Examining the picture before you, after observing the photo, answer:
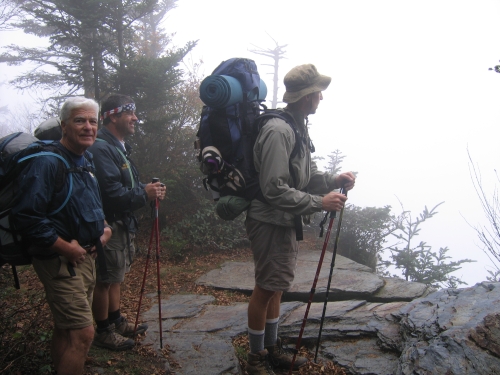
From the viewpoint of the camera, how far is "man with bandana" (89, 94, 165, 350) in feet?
10.8

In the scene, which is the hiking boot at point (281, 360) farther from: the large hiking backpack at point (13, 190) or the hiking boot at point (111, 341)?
the large hiking backpack at point (13, 190)

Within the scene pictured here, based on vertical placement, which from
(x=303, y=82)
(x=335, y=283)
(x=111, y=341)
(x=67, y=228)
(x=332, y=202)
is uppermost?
(x=303, y=82)

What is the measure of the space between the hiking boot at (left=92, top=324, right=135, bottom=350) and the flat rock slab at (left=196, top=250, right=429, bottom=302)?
2.66m

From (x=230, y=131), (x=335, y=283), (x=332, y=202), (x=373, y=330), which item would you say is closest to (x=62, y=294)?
(x=230, y=131)

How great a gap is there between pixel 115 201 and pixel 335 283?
147 inches

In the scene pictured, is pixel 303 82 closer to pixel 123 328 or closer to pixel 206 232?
pixel 123 328

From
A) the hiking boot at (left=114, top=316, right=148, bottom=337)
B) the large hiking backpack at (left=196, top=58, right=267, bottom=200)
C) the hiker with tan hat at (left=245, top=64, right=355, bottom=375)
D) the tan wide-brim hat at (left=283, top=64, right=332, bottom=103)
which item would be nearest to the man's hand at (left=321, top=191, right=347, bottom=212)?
the hiker with tan hat at (left=245, top=64, right=355, bottom=375)

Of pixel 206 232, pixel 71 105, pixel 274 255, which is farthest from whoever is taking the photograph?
pixel 206 232

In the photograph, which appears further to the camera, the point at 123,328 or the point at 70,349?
the point at 123,328

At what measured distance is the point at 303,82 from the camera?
318cm

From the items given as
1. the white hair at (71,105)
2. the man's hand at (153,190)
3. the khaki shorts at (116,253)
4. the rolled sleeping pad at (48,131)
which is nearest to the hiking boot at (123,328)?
the khaki shorts at (116,253)

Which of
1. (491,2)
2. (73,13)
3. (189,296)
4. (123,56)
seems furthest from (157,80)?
(491,2)

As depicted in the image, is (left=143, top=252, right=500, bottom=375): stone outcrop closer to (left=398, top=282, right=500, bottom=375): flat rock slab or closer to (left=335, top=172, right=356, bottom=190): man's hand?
(left=398, top=282, right=500, bottom=375): flat rock slab

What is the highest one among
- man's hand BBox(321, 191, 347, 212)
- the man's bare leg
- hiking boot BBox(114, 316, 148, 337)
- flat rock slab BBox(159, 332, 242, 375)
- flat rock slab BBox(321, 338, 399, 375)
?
man's hand BBox(321, 191, 347, 212)
